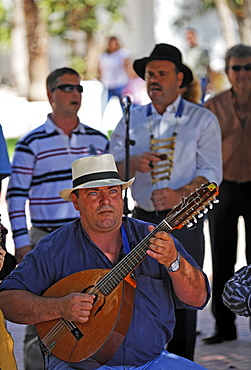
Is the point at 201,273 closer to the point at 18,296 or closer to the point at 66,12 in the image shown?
the point at 18,296

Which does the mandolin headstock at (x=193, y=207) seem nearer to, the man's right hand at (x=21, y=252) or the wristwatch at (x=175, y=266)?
the wristwatch at (x=175, y=266)

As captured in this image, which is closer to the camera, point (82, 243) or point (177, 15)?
point (82, 243)

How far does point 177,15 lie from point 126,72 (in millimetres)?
9911

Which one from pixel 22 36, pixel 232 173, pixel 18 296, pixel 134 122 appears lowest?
pixel 18 296

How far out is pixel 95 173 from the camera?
13.9 feet

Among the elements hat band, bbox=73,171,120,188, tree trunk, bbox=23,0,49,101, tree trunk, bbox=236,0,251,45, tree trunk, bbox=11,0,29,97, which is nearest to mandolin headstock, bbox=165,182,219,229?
hat band, bbox=73,171,120,188

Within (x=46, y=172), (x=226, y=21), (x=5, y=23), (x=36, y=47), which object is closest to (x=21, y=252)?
(x=46, y=172)

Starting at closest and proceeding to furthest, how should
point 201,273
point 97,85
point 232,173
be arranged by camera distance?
point 201,273, point 232,173, point 97,85

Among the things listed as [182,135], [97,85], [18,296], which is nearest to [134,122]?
[182,135]

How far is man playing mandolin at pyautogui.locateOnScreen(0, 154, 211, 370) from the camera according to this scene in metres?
3.93

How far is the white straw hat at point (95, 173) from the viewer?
4.19 meters

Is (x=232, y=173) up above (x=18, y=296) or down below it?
above

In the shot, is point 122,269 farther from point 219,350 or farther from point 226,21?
point 226,21

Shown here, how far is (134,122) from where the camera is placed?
5840mm
